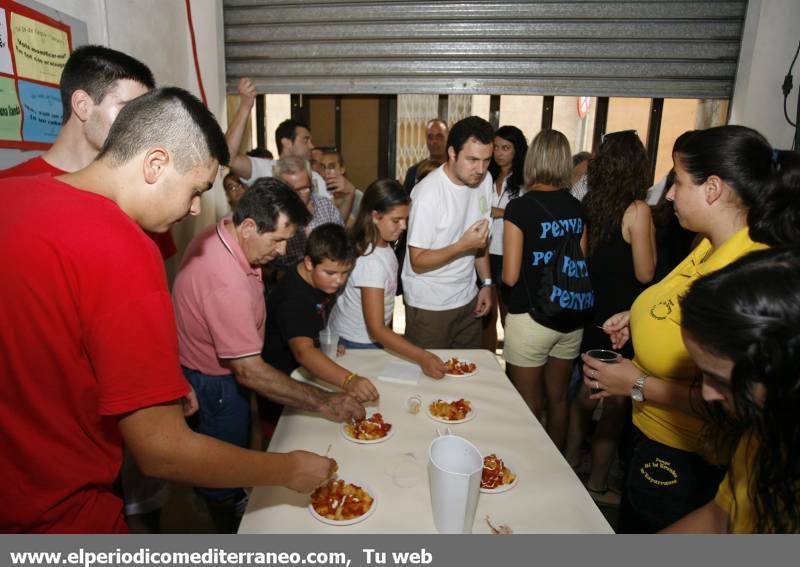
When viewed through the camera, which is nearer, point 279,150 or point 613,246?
point 613,246

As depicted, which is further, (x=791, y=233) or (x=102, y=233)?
(x=791, y=233)

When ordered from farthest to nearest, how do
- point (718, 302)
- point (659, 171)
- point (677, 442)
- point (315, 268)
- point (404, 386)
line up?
point (659, 171) < point (315, 268) < point (404, 386) < point (677, 442) < point (718, 302)

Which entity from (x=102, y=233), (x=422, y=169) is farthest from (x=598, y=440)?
(x=102, y=233)

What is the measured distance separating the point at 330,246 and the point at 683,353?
1.33 metres

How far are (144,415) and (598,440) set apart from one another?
2324 mm

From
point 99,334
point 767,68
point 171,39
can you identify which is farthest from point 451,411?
point 767,68

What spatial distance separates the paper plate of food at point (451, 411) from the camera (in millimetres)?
1534

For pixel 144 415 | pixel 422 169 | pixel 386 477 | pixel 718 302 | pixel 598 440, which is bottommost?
pixel 598 440

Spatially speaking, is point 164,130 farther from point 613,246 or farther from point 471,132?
point 613,246

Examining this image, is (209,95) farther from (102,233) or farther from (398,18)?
(102,233)

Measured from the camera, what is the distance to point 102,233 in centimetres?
86

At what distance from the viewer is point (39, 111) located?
1804 mm

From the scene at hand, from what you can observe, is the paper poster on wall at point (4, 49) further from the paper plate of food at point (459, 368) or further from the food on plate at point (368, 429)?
the paper plate of food at point (459, 368)

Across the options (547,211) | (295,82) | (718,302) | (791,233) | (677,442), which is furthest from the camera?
(295,82)
